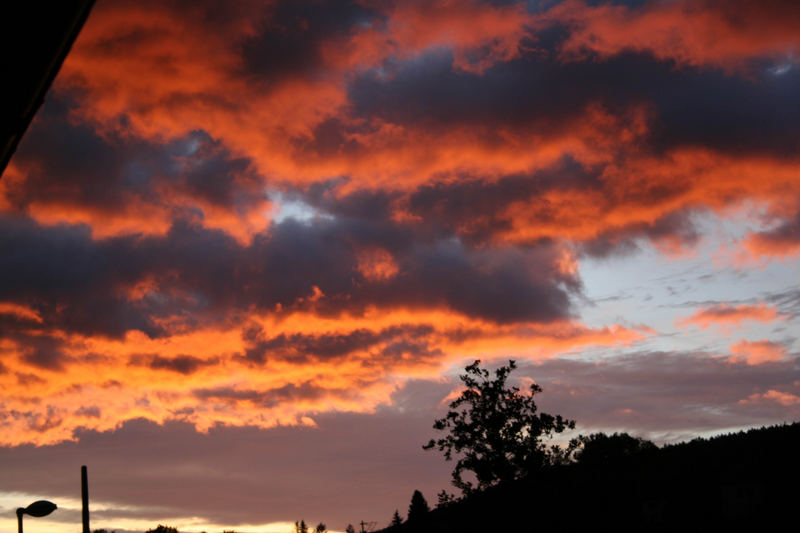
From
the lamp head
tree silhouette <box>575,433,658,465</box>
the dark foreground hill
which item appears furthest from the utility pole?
tree silhouette <box>575,433,658,465</box>

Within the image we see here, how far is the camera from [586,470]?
48.1m

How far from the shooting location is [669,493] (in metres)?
36.8

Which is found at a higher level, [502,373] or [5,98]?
[502,373]

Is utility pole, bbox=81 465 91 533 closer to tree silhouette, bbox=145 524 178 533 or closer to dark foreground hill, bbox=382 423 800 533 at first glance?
dark foreground hill, bbox=382 423 800 533

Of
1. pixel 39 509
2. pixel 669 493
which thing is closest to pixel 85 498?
pixel 39 509

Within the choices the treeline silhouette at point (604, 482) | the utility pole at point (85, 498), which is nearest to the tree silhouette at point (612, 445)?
the treeline silhouette at point (604, 482)

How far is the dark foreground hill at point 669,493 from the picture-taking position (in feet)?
104

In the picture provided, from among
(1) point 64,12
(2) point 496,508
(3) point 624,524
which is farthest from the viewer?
(2) point 496,508

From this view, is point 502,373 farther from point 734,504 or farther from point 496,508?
point 734,504

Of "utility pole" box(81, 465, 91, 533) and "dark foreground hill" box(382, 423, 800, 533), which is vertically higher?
"utility pole" box(81, 465, 91, 533)

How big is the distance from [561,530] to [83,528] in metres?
30.4

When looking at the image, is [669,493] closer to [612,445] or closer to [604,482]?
[604,482]

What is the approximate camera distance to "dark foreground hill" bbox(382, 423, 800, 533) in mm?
31656

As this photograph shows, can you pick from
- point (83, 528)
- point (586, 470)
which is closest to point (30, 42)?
point (83, 528)
